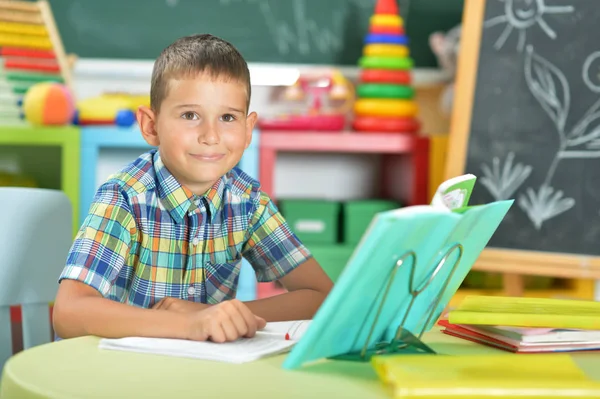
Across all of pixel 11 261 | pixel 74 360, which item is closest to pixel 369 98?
pixel 11 261

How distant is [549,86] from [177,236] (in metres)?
1.77

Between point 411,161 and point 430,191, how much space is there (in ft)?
0.42

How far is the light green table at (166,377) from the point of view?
2.35ft

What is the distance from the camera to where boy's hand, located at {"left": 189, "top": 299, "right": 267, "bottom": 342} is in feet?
3.07

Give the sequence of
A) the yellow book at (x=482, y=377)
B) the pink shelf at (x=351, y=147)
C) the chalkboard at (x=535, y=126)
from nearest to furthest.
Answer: the yellow book at (x=482, y=377) < the chalkboard at (x=535, y=126) < the pink shelf at (x=351, y=147)

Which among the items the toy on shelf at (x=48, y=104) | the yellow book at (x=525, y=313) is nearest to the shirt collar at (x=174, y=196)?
the yellow book at (x=525, y=313)

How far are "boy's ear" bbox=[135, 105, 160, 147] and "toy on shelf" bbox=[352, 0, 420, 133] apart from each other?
68.6 inches

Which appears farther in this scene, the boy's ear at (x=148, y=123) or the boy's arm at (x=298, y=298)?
A: the boy's ear at (x=148, y=123)

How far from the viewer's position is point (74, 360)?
839 millimetres

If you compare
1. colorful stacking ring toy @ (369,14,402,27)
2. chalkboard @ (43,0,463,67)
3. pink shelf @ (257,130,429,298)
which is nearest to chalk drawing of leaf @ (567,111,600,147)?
pink shelf @ (257,130,429,298)

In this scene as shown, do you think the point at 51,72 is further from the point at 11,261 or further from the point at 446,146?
the point at 11,261

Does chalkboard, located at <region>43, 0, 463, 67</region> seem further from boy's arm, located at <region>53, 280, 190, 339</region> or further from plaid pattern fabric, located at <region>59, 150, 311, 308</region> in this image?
boy's arm, located at <region>53, 280, 190, 339</region>

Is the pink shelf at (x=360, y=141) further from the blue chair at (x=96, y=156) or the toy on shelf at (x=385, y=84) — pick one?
the blue chair at (x=96, y=156)

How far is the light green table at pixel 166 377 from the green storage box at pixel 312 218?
2.17m
